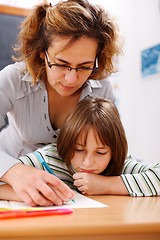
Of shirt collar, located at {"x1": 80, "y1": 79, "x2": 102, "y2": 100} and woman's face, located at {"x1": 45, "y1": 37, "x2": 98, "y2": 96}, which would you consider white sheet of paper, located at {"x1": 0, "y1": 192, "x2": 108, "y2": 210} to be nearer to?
woman's face, located at {"x1": 45, "y1": 37, "x2": 98, "y2": 96}

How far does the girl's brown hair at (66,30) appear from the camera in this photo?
1116 millimetres

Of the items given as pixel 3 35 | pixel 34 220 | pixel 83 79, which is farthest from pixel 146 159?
pixel 34 220

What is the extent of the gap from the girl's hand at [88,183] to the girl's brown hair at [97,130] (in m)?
0.06

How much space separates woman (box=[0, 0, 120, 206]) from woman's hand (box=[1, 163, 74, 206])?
0.04m

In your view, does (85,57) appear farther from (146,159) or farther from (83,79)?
(146,159)

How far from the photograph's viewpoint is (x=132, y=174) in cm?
107

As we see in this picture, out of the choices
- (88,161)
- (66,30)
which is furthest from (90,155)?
(66,30)

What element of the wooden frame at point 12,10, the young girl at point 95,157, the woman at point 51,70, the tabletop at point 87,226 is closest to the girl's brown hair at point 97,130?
the young girl at point 95,157

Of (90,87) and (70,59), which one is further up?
(70,59)

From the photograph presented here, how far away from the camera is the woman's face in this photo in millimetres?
1096

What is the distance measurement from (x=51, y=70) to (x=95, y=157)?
0.28m

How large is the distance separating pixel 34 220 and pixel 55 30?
64 centimetres

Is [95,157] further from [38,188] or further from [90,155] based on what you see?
[38,188]

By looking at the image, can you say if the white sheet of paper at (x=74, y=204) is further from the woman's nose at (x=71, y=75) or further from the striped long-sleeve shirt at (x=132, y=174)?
the woman's nose at (x=71, y=75)
